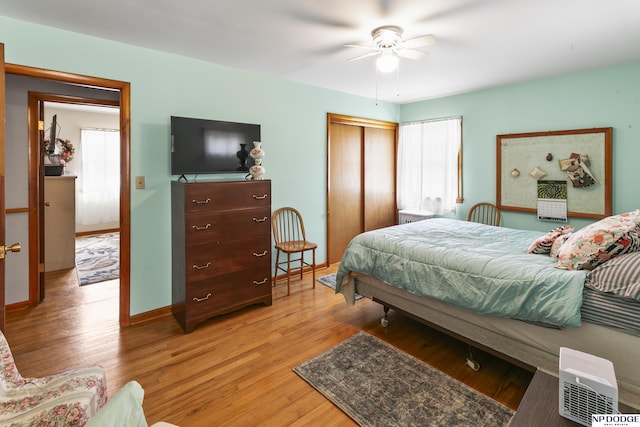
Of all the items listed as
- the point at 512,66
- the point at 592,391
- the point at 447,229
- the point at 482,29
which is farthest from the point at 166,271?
Result: the point at 512,66

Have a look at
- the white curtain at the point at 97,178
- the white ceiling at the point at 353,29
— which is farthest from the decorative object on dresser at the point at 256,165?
the white curtain at the point at 97,178

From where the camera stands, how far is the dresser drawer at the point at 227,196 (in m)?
2.84

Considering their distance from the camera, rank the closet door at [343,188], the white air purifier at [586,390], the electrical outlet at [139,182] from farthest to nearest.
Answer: the closet door at [343,188], the electrical outlet at [139,182], the white air purifier at [586,390]

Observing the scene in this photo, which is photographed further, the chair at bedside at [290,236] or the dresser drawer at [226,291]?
the chair at bedside at [290,236]

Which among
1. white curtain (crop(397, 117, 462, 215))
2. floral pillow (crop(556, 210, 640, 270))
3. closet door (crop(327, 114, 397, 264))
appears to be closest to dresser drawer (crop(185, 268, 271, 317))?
closet door (crop(327, 114, 397, 264))

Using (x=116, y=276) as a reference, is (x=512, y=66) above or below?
above

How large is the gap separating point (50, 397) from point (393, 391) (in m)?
1.78

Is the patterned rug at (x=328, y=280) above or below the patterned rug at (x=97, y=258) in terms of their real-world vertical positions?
below

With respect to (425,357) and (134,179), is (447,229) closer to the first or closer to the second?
(425,357)

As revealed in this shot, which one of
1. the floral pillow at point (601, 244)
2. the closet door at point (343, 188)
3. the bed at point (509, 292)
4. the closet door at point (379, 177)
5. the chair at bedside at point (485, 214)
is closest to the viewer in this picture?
the bed at point (509, 292)

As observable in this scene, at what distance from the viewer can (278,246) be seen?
151 inches

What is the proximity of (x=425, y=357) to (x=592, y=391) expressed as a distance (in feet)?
4.76

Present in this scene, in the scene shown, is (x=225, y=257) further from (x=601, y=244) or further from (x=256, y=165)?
(x=601, y=244)

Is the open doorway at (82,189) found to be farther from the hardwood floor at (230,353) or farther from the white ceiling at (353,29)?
the white ceiling at (353,29)
